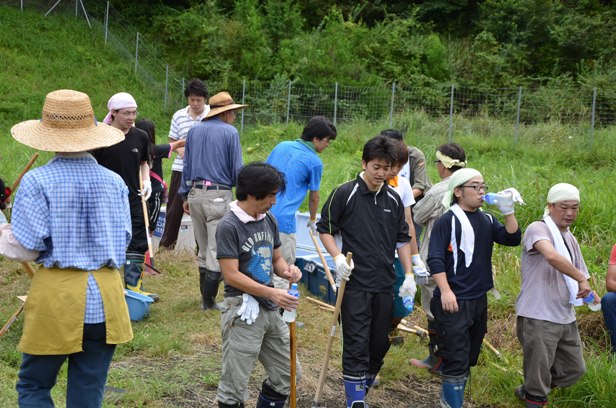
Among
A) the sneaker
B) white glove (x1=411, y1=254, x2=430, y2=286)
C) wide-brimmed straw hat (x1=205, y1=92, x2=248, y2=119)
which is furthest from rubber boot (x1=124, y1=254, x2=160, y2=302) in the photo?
the sneaker

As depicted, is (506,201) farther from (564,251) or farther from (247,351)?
(247,351)

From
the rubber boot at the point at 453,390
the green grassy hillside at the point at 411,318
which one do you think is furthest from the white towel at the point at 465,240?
the green grassy hillside at the point at 411,318

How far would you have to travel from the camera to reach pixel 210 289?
6875 millimetres

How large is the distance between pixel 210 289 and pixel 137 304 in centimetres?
65

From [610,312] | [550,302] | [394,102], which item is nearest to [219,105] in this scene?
[550,302]

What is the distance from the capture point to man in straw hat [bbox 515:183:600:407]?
5090 millimetres

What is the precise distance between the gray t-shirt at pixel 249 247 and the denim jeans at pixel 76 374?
0.79 m

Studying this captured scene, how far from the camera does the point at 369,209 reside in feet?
16.4

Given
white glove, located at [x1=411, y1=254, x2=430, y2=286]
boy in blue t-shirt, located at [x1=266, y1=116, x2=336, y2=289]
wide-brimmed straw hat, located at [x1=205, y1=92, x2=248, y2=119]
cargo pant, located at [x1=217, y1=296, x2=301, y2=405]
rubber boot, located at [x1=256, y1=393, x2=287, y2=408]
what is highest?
wide-brimmed straw hat, located at [x1=205, y1=92, x2=248, y2=119]

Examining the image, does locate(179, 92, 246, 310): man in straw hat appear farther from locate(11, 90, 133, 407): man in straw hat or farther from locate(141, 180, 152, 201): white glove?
locate(11, 90, 133, 407): man in straw hat

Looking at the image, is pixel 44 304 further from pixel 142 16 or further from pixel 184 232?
pixel 142 16

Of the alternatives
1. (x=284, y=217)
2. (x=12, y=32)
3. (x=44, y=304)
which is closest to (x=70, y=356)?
(x=44, y=304)

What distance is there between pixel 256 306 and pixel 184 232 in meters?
5.07

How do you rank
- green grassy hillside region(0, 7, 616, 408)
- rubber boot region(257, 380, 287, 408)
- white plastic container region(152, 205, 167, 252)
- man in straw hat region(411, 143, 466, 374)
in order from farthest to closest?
white plastic container region(152, 205, 167, 252) → man in straw hat region(411, 143, 466, 374) → green grassy hillside region(0, 7, 616, 408) → rubber boot region(257, 380, 287, 408)
